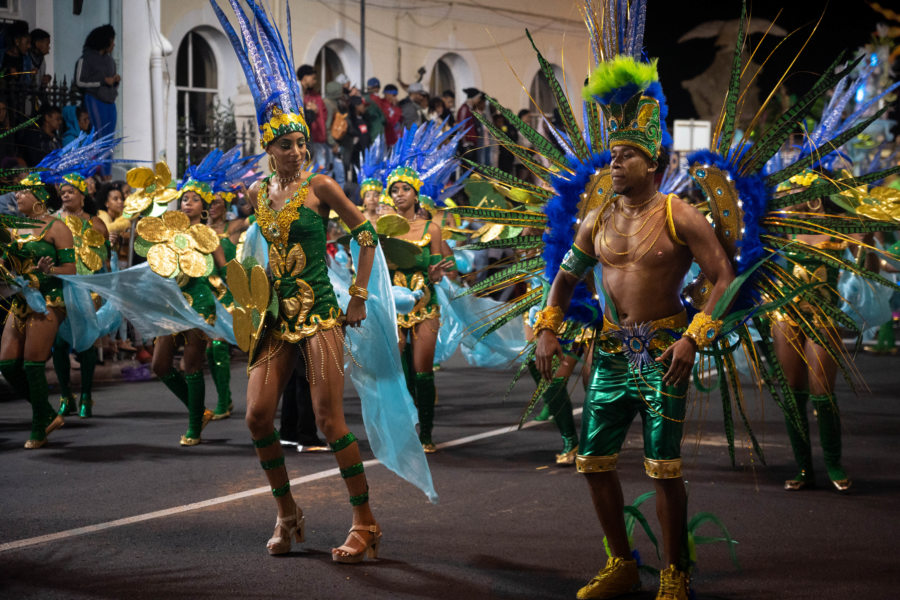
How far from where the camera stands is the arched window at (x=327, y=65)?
20875mm

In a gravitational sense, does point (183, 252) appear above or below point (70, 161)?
below

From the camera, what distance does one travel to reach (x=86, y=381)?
9.20 metres

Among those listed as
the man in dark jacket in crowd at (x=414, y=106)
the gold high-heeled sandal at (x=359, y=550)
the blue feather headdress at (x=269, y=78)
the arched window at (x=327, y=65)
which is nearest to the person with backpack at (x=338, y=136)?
the man in dark jacket in crowd at (x=414, y=106)

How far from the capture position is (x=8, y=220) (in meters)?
5.23

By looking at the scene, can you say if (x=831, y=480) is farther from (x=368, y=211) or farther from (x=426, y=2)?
(x=426, y=2)

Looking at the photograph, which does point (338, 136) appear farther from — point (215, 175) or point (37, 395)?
point (37, 395)

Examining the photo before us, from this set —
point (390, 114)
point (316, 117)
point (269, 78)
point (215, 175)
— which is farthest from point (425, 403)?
point (390, 114)

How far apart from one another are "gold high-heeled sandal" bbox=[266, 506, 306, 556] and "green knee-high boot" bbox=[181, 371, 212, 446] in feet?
9.88

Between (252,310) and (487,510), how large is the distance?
182cm

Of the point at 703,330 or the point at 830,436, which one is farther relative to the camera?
the point at 830,436

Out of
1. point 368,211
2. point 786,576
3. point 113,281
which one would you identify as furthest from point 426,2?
point 786,576

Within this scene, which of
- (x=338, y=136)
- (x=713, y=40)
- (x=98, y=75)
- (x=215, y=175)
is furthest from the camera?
(x=713, y=40)

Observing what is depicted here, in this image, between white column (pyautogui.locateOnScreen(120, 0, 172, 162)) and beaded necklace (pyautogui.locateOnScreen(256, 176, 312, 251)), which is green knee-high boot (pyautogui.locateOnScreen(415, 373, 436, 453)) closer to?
beaded necklace (pyautogui.locateOnScreen(256, 176, 312, 251))

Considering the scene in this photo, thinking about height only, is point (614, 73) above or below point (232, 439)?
above
